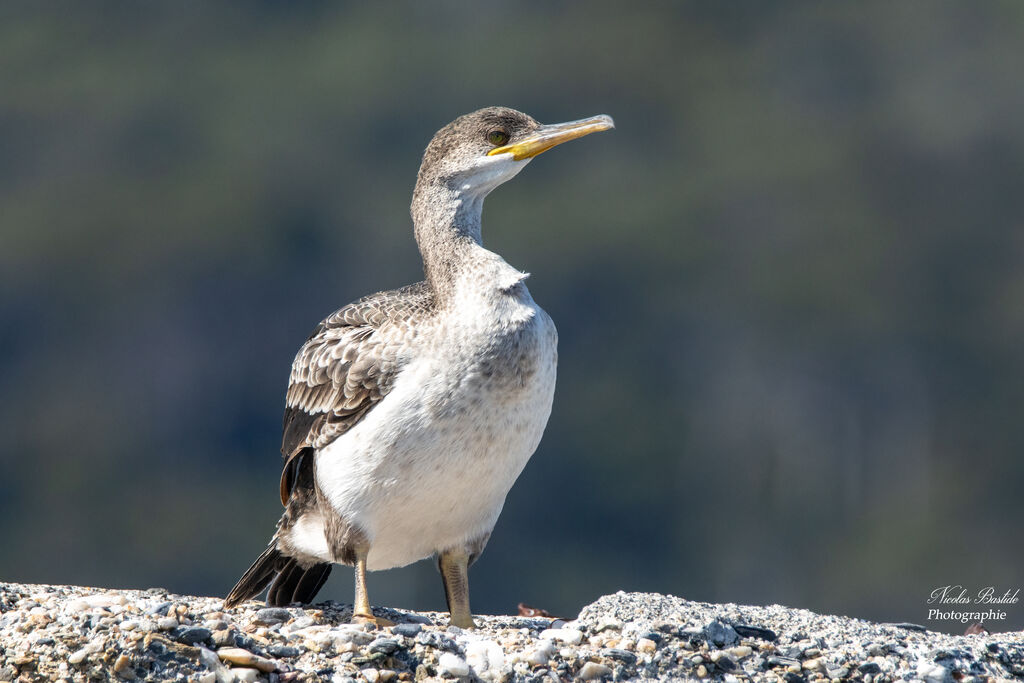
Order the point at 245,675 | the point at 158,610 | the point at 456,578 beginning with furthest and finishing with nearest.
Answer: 1. the point at 456,578
2. the point at 158,610
3. the point at 245,675

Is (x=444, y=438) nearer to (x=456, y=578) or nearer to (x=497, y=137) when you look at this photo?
(x=456, y=578)

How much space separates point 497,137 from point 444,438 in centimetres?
201

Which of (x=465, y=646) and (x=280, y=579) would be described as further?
(x=280, y=579)

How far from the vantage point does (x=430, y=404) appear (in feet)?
28.9

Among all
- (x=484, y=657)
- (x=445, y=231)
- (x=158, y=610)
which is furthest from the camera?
(x=445, y=231)

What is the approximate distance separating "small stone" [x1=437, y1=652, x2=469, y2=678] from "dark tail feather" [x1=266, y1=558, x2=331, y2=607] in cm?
235

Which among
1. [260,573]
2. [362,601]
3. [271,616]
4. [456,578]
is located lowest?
[271,616]

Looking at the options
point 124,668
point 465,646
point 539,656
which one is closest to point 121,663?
point 124,668

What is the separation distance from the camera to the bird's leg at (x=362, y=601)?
28.1 ft

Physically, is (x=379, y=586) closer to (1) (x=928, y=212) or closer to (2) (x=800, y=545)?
(2) (x=800, y=545)

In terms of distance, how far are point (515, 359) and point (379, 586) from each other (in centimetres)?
3888

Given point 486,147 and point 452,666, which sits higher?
point 486,147

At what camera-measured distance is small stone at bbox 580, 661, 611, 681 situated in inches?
303

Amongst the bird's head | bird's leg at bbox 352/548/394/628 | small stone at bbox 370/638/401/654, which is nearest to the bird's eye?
the bird's head
